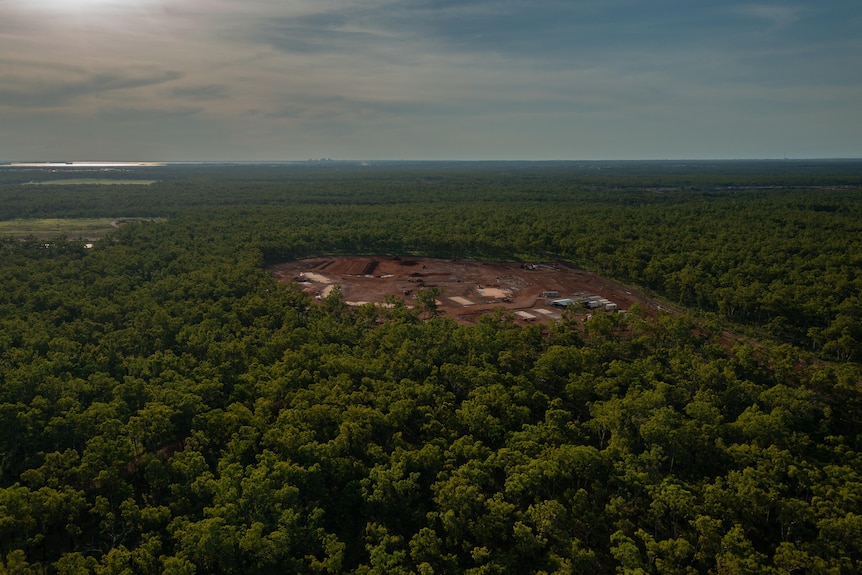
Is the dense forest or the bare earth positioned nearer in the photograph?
the dense forest

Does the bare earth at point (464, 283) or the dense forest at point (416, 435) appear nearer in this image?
the dense forest at point (416, 435)

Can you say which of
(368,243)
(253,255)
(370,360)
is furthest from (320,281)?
(370,360)

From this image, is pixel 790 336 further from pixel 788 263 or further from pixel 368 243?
pixel 368 243

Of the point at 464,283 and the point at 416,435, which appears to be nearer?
the point at 416,435

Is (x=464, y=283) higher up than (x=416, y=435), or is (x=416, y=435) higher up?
(x=464, y=283)
